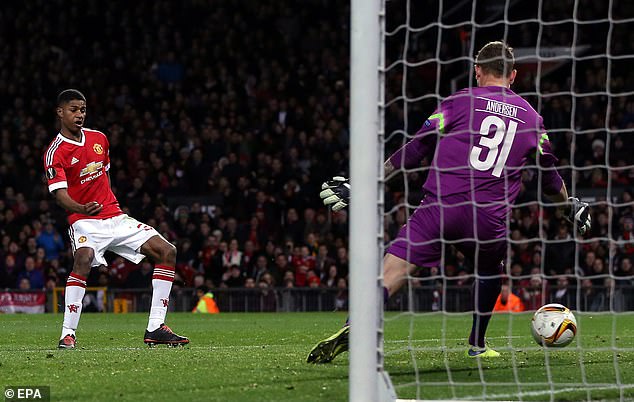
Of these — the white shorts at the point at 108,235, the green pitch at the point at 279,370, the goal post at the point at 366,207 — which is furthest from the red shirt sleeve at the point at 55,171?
the goal post at the point at 366,207

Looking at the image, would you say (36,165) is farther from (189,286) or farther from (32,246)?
(189,286)

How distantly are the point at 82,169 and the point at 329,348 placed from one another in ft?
9.52

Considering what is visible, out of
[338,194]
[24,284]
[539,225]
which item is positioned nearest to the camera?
[338,194]

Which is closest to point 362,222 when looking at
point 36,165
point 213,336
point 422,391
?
point 422,391

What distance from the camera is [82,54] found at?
23922 millimetres

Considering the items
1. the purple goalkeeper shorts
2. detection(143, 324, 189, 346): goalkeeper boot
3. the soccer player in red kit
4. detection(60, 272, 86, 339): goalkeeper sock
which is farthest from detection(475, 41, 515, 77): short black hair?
detection(60, 272, 86, 339): goalkeeper sock

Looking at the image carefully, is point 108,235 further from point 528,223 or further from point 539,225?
point 528,223

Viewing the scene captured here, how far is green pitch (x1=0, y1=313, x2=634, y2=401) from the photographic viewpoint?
524cm

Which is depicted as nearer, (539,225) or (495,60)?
(495,60)

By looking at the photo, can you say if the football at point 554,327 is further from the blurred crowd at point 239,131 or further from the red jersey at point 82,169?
the blurred crowd at point 239,131

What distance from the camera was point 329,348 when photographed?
6.44 m

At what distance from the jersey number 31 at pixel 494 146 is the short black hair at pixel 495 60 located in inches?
11.3

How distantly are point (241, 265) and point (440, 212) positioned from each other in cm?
1135

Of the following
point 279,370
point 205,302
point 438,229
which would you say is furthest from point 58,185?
point 205,302
